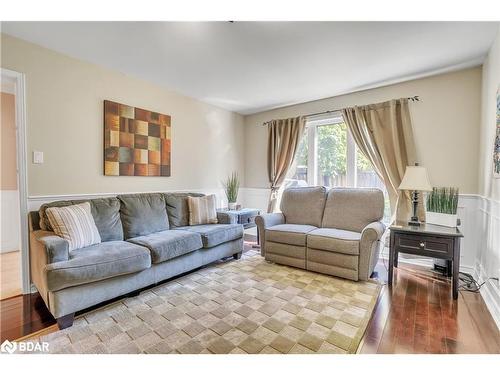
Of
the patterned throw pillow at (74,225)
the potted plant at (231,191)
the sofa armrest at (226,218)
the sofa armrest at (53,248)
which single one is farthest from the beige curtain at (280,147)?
the sofa armrest at (53,248)

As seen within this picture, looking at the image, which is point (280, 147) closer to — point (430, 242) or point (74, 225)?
point (430, 242)

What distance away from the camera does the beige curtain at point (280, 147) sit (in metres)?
4.27

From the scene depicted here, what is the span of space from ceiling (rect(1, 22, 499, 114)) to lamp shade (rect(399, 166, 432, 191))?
1208 millimetres

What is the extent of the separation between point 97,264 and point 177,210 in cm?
143

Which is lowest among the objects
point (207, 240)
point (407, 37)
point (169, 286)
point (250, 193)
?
point (169, 286)

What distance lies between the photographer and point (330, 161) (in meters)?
4.06

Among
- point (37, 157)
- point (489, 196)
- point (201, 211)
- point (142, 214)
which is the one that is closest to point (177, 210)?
point (201, 211)

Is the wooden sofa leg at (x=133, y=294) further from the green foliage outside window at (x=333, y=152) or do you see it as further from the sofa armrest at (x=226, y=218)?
the green foliage outside window at (x=333, y=152)

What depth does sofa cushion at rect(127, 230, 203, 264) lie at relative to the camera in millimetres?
2395

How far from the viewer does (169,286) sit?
256 centimetres

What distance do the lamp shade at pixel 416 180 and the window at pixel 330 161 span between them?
0.89m
